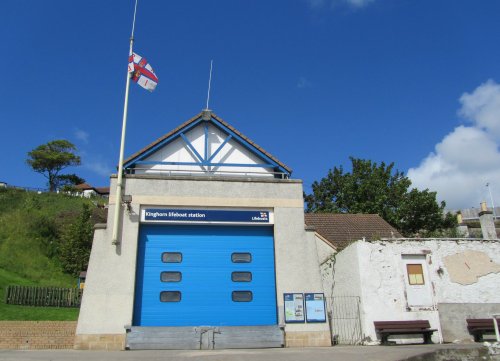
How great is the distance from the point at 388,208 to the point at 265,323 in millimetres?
24456

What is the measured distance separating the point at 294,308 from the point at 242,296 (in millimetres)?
1855

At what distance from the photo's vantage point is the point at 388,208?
35969 millimetres

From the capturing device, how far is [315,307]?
14.1 metres

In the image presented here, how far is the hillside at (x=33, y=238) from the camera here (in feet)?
106

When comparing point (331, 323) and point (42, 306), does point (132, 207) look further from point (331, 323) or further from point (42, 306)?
point (42, 306)

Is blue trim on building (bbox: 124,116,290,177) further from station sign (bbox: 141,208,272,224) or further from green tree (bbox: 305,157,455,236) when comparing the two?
green tree (bbox: 305,157,455,236)

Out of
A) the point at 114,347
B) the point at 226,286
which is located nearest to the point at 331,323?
the point at 226,286

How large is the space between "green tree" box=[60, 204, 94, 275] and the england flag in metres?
23.4

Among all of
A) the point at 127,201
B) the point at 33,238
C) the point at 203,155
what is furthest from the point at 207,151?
the point at 33,238

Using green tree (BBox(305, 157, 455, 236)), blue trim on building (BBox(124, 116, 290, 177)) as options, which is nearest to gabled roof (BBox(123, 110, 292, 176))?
blue trim on building (BBox(124, 116, 290, 177))

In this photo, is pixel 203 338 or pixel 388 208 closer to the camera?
pixel 203 338

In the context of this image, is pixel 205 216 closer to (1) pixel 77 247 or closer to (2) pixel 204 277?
(2) pixel 204 277

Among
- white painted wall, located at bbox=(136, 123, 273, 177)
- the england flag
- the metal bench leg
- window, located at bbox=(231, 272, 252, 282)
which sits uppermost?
the england flag

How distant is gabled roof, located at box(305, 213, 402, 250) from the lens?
2236 centimetres
